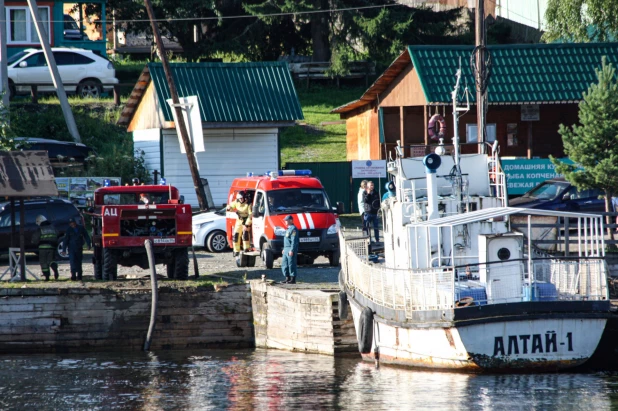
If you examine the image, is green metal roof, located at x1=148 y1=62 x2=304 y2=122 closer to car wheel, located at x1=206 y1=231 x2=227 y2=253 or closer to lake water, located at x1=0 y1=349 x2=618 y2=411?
car wheel, located at x1=206 y1=231 x2=227 y2=253

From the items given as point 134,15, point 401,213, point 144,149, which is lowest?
point 401,213

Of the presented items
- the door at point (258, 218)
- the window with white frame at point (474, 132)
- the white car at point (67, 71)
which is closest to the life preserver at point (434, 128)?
the door at point (258, 218)

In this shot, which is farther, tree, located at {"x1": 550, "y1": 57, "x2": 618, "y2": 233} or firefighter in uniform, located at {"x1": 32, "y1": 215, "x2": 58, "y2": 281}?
tree, located at {"x1": 550, "y1": 57, "x2": 618, "y2": 233}

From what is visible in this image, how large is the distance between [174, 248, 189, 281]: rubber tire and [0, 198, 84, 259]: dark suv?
169 inches

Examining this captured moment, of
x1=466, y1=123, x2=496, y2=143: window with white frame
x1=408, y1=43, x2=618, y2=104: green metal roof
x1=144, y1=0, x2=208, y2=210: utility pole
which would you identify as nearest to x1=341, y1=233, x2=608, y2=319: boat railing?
x1=144, y1=0, x2=208, y2=210: utility pole

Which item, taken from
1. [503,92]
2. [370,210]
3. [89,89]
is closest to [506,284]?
[370,210]

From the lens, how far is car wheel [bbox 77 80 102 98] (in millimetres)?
43906

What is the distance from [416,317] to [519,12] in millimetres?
38650

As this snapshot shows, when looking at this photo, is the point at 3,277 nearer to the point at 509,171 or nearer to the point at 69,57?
the point at 509,171

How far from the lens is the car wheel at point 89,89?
144ft

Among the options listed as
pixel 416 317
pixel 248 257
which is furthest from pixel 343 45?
pixel 416 317

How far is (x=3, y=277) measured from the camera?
22375 millimetres

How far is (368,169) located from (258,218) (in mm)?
11039

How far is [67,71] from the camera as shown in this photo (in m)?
43.4
